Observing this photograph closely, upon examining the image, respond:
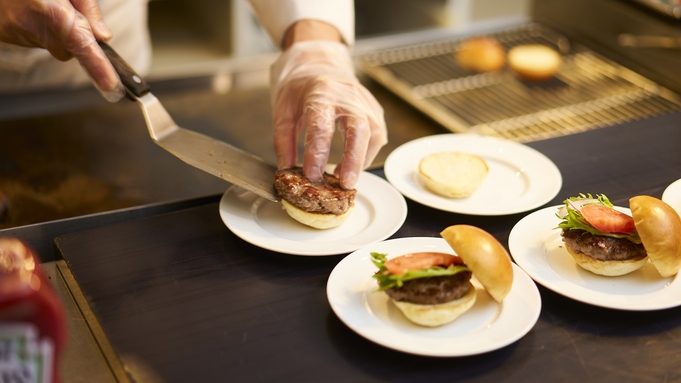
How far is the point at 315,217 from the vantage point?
1.63 meters

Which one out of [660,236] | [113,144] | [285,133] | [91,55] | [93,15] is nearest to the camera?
[660,236]

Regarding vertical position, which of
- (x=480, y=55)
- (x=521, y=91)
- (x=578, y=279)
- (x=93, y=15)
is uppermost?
(x=93, y=15)

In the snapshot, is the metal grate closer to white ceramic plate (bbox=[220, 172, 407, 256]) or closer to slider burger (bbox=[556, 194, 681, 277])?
white ceramic plate (bbox=[220, 172, 407, 256])

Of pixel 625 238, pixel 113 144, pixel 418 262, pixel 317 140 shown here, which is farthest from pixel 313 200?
pixel 113 144

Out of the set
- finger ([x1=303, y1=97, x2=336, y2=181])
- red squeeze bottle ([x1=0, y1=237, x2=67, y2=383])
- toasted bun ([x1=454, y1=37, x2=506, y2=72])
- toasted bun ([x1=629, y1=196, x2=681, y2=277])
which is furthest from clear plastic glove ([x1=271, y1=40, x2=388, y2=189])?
toasted bun ([x1=454, y1=37, x2=506, y2=72])

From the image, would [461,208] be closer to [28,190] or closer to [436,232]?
[436,232]

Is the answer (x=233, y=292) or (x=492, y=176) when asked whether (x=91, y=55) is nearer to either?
(x=233, y=292)

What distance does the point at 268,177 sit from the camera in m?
1.77

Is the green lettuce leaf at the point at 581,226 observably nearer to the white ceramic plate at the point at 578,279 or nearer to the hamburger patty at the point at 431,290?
the white ceramic plate at the point at 578,279

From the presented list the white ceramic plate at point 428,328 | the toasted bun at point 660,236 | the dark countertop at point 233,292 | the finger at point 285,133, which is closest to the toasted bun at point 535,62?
the dark countertop at point 233,292

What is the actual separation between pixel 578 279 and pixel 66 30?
1417 mm

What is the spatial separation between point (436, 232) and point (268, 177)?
1.54 feet

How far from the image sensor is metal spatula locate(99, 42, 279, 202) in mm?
1687

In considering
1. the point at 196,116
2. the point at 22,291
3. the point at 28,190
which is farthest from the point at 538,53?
the point at 22,291
